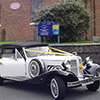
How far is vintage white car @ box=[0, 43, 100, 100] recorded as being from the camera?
548cm

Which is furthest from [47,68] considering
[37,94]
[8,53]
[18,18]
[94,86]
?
[18,18]

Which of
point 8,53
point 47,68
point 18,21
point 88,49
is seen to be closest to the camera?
point 47,68

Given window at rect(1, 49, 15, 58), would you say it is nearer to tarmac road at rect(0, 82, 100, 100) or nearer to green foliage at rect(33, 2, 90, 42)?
tarmac road at rect(0, 82, 100, 100)

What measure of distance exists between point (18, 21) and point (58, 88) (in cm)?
1967

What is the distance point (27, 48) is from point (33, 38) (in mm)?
15030

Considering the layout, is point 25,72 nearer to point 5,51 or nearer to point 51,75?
point 51,75

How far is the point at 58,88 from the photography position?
532 cm

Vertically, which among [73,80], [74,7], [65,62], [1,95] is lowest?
[1,95]

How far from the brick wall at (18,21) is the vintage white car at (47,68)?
15796mm

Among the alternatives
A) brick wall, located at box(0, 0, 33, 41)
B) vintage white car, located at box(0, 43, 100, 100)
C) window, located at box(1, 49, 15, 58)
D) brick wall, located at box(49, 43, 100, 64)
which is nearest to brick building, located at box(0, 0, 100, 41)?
brick wall, located at box(0, 0, 33, 41)

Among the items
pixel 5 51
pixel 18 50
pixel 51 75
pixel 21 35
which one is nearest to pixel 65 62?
pixel 51 75

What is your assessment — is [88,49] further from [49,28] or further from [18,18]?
[18,18]

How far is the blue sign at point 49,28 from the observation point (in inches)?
504

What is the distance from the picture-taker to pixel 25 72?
6574mm
